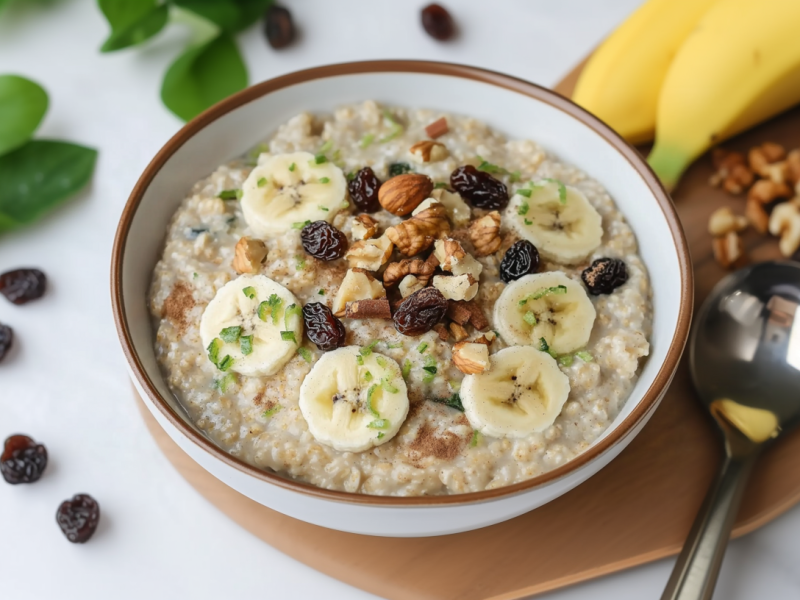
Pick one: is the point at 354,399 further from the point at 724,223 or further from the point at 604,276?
the point at 724,223

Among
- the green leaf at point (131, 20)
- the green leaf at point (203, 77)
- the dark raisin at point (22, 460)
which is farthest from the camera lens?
the green leaf at point (131, 20)

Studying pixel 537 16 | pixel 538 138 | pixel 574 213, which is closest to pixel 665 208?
pixel 574 213

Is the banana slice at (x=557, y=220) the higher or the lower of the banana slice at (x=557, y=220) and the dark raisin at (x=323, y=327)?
the higher

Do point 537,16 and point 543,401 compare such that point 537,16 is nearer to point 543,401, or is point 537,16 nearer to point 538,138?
point 538,138

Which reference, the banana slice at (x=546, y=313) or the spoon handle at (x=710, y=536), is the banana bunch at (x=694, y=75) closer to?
the banana slice at (x=546, y=313)

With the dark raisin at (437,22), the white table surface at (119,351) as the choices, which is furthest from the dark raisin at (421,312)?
the dark raisin at (437,22)

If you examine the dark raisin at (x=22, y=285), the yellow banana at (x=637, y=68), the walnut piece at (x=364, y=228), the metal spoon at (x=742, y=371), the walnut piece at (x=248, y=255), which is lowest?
the dark raisin at (x=22, y=285)

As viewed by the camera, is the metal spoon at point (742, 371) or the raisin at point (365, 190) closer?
the metal spoon at point (742, 371)
